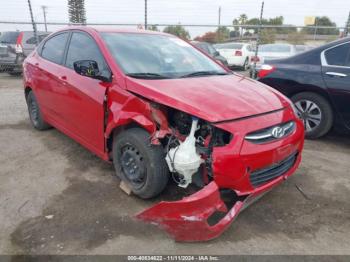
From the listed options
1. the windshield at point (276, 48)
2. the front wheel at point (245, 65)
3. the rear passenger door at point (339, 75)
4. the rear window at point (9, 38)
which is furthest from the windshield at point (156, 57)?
the front wheel at point (245, 65)

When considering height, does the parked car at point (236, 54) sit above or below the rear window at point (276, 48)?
below

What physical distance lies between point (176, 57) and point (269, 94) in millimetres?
1185

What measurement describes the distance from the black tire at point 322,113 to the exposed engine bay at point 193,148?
2.68 meters

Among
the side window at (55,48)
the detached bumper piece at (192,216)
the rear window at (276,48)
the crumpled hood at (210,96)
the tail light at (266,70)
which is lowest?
the detached bumper piece at (192,216)

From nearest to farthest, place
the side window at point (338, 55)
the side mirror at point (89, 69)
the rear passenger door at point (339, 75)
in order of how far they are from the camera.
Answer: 1. the side mirror at point (89, 69)
2. the rear passenger door at point (339, 75)
3. the side window at point (338, 55)

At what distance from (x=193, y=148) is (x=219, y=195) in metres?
0.44

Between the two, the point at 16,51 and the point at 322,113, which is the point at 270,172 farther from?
the point at 16,51

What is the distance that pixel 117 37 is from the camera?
369cm

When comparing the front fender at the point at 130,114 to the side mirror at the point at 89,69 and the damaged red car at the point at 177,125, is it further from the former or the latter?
the side mirror at the point at 89,69

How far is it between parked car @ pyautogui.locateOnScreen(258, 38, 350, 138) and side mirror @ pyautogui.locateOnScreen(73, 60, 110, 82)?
9.93ft

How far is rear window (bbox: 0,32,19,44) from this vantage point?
11.8 m

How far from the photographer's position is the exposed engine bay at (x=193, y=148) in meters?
2.65

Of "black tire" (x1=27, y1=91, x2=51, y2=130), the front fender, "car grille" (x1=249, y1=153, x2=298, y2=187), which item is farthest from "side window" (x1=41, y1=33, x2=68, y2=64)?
"car grille" (x1=249, y1=153, x2=298, y2=187)

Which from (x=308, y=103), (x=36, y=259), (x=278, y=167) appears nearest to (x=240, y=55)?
(x=308, y=103)
